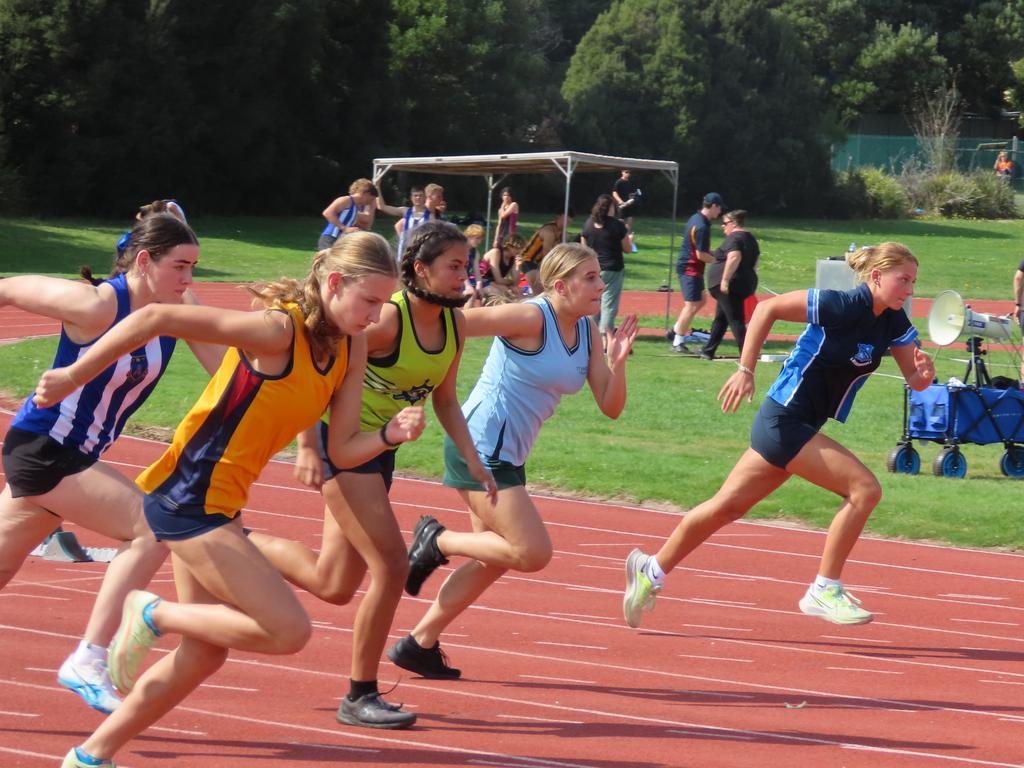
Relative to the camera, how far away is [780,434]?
23.0ft

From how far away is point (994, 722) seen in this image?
18.7 feet

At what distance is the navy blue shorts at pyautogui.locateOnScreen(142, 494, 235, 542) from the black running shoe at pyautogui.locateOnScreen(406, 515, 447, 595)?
202 cm

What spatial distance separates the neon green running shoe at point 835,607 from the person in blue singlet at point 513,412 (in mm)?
1569

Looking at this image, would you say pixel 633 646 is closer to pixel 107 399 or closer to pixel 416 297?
pixel 416 297

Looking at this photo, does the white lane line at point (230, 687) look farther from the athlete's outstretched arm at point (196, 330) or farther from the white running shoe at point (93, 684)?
the athlete's outstretched arm at point (196, 330)

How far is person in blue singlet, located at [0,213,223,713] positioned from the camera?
16.7ft

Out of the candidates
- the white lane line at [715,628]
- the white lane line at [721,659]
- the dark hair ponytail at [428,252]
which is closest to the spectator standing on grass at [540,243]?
the white lane line at [715,628]

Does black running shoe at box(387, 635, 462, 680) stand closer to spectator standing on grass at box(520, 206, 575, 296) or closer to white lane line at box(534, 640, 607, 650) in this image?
white lane line at box(534, 640, 607, 650)

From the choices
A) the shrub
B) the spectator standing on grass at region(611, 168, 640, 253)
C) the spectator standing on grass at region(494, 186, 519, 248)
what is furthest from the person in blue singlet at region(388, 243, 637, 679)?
the shrub

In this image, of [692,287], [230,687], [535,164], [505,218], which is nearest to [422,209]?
[505,218]

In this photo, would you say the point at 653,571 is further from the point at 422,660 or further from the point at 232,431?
the point at 232,431

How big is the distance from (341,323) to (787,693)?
109 inches

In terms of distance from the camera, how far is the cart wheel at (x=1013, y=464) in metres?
12.2

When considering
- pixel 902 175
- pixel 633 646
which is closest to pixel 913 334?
pixel 633 646
